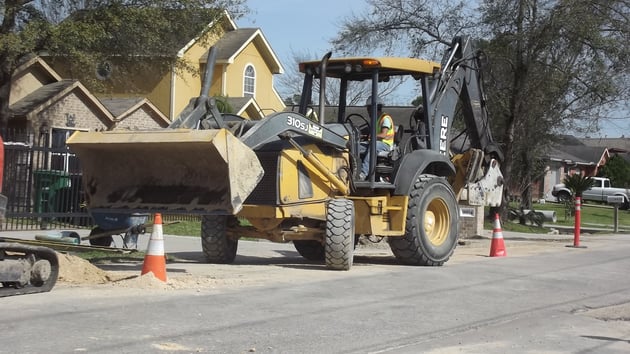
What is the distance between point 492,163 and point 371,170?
3877 mm

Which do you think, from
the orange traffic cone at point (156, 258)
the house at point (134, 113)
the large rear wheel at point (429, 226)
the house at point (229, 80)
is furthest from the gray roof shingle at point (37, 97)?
the orange traffic cone at point (156, 258)

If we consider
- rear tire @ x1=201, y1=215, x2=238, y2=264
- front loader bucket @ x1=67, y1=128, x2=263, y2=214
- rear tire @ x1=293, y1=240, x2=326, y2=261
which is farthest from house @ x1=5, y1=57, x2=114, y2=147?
front loader bucket @ x1=67, y1=128, x2=263, y2=214

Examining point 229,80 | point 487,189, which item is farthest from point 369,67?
point 229,80

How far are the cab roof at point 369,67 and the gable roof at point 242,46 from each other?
74.1 ft

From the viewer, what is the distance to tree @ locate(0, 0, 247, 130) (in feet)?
62.0

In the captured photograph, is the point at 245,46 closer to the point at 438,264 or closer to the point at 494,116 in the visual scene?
the point at 494,116

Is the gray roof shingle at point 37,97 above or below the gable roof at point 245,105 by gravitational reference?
below

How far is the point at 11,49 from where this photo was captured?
1833 cm

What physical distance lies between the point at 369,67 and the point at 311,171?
Result: 1.92 metres

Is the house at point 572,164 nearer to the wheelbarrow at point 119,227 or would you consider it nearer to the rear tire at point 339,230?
the wheelbarrow at point 119,227

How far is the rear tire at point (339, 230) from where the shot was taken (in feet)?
35.7

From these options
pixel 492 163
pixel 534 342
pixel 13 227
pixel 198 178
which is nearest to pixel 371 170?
pixel 198 178

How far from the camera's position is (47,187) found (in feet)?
59.0

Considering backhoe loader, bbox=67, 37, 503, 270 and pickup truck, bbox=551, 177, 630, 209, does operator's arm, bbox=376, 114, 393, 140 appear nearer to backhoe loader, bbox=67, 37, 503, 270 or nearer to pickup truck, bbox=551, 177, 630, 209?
backhoe loader, bbox=67, 37, 503, 270
